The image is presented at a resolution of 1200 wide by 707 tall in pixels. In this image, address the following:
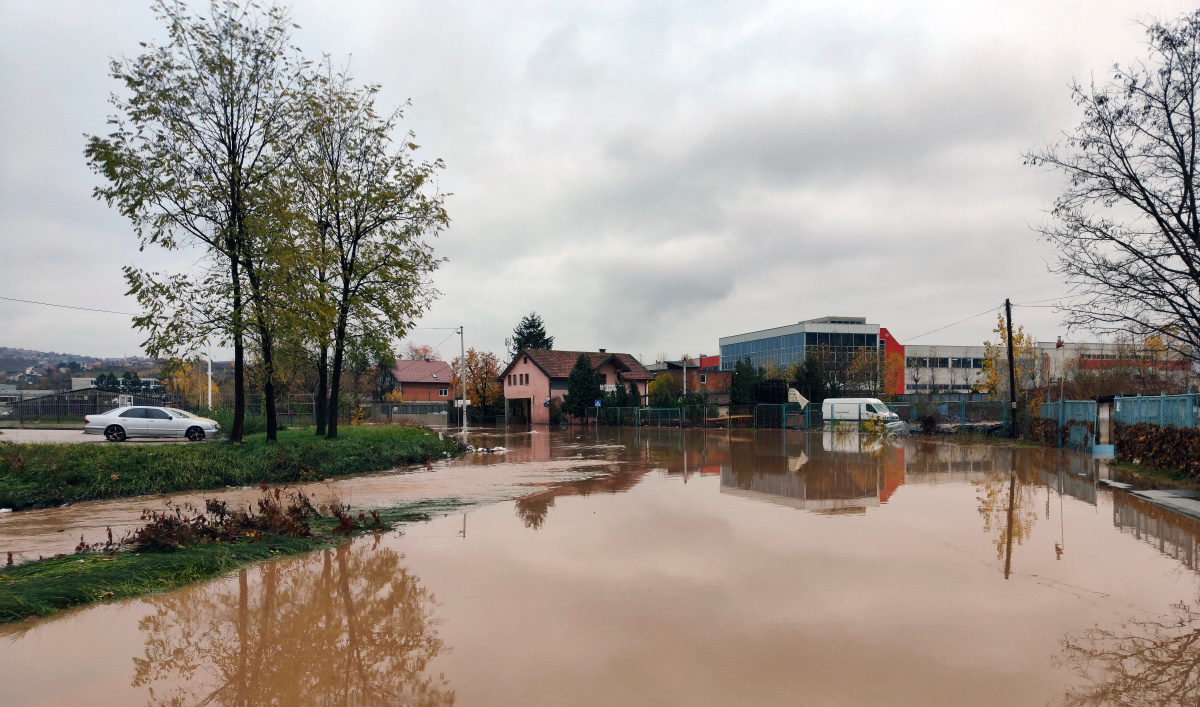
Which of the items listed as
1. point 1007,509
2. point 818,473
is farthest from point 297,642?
point 818,473

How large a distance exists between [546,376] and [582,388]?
6926 mm

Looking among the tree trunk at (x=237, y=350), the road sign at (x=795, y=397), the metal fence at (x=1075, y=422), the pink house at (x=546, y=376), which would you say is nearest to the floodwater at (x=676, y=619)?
the tree trunk at (x=237, y=350)

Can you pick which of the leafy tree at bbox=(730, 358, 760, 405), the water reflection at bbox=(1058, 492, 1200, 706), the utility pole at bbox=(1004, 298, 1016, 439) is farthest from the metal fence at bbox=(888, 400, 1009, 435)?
the water reflection at bbox=(1058, 492, 1200, 706)

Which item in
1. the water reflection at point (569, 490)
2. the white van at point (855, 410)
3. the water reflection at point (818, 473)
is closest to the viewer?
the water reflection at point (569, 490)

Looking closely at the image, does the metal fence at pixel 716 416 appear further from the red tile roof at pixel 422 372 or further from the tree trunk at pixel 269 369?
the red tile roof at pixel 422 372

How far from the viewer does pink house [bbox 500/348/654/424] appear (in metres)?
63.8

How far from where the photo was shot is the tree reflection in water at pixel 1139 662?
5.09 metres

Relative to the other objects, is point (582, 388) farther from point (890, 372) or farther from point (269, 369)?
point (269, 369)

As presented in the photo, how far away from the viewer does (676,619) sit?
676cm

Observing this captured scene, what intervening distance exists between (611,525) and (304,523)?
490 cm

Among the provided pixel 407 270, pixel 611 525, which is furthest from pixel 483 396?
pixel 611 525

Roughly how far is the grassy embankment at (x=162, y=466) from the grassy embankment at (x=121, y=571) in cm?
753

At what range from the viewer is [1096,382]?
39.9m

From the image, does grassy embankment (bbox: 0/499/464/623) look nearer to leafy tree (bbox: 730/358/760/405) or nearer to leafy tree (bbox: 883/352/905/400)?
leafy tree (bbox: 730/358/760/405)
